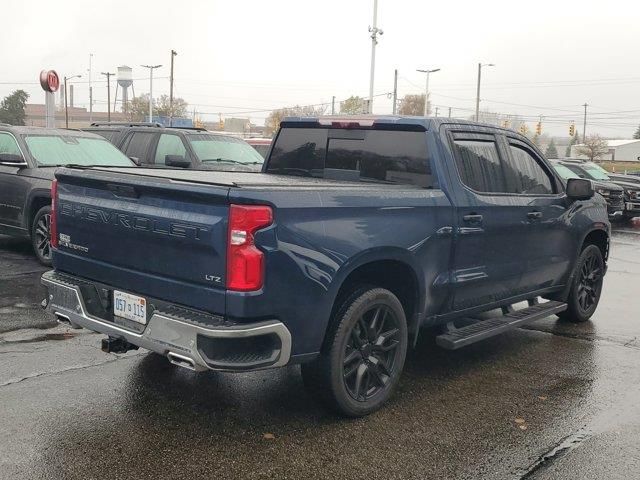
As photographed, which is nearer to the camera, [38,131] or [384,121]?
[384,121]

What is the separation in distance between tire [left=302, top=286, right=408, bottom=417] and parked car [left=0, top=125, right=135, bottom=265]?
5509 millimetres

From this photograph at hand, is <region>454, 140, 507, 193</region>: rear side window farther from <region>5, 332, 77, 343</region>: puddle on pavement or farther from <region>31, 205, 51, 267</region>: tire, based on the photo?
<region>31, 205, 51, 267</region>: tire

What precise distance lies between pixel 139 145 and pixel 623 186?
13083 mm

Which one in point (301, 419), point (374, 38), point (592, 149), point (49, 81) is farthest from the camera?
point (592, 149)

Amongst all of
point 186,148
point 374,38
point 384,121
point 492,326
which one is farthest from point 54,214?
point 374,38

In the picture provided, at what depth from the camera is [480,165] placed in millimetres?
5262

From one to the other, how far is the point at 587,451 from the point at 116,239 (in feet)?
9.85

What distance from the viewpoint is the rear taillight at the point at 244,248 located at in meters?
3.48

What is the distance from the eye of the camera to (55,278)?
4484 mm

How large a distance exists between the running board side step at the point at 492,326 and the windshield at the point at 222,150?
6.71 meters

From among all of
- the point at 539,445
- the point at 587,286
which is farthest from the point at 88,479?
the point at 587,286

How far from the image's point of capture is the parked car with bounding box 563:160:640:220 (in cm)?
1768

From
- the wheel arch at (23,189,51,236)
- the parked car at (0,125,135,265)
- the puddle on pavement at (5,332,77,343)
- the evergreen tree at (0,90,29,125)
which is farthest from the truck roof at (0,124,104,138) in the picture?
the evergreen tree at (0,90,29,125)

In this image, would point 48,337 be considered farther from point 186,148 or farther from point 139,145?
point 139,145
